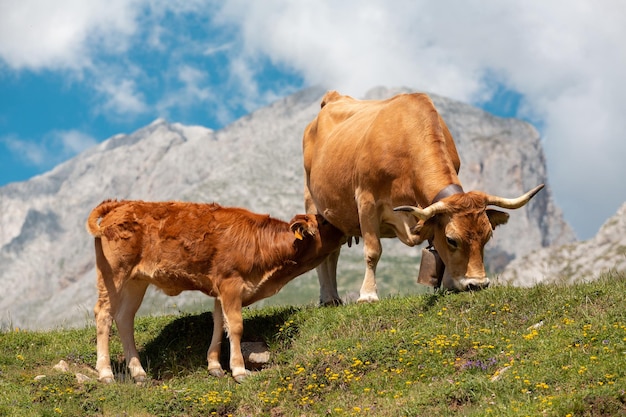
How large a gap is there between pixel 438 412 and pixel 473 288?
4.51 m

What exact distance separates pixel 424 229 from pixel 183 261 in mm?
4269

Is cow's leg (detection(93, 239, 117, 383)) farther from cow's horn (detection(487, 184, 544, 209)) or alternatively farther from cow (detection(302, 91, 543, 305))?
cow's horn (detection(487, 184, 544, 209))

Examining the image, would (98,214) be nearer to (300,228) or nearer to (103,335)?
(103,335)


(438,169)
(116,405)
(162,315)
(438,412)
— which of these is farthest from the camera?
(162,315)

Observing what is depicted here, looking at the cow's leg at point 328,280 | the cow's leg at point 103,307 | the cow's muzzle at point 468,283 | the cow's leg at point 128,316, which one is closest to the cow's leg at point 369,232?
the cow's leg at point 328,280

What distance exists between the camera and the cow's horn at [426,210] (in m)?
14.2

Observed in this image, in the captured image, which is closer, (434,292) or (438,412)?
(438,412)

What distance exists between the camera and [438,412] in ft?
34.4

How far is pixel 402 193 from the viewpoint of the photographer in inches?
625

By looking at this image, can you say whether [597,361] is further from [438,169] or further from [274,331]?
[274,331]

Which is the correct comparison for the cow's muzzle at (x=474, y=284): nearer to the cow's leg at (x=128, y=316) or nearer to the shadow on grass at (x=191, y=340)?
the shadow on grass at (x=191, y=340)

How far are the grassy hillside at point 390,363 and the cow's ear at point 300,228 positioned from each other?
1488mm

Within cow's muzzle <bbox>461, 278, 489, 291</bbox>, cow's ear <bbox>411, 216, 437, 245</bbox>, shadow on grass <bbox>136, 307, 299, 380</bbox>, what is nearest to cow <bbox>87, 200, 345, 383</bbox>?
shadow on grass <bbox>136, 307, 299, 380</bbox>

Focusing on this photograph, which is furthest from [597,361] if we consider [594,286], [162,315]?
[162,315]
